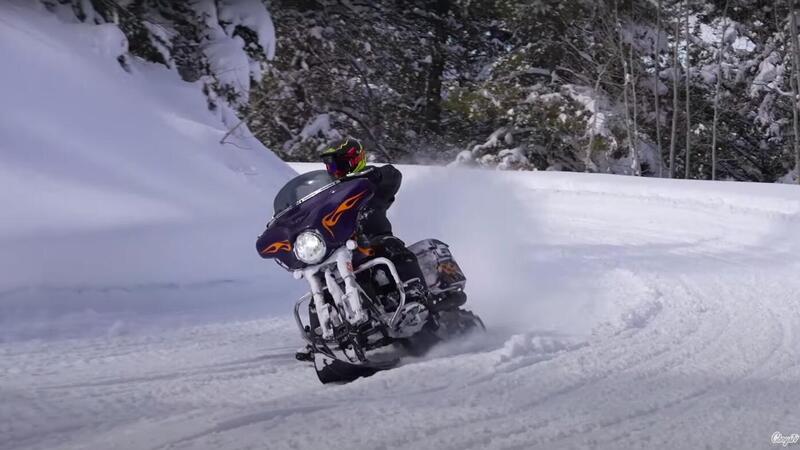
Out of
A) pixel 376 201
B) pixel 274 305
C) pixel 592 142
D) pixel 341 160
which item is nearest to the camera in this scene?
pixel 341 160

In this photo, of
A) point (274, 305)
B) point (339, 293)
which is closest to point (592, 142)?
point (274, 305)

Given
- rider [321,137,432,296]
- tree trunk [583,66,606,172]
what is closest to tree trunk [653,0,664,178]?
tree trunk [583,66,606,172]

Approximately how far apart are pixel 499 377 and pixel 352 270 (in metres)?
1.03

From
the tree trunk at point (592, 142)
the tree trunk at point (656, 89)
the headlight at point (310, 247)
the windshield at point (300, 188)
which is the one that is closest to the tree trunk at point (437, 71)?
the tree trunk at point (592, 142)

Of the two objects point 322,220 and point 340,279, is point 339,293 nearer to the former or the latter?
point 340,279

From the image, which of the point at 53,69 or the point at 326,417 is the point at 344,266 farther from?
the point at 53,69

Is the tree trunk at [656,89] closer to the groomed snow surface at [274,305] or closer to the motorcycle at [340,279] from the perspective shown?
the groomed snow surface at [274,305]

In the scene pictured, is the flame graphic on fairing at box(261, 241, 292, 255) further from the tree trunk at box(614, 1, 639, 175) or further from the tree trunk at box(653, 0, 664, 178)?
the tree trunk at box(653, 0, 664, 178)

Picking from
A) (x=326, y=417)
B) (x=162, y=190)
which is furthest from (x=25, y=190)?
(x=326, y=417)

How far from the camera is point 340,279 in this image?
5.25 metres

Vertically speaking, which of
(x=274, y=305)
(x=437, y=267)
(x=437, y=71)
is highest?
(x=437, y=267)

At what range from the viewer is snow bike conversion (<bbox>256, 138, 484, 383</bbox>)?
5055 mm

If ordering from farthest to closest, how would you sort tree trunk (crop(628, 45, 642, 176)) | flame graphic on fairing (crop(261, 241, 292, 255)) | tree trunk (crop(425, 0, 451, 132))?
tree trunk (crop(425, 0, 451, 132)) → tree trunk (crop(628, 45, 642, 176)) → flame graphic on fairing (crop(261, 241, 292, 255))

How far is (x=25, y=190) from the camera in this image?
26.6 ft
